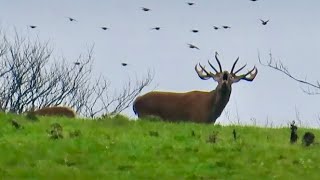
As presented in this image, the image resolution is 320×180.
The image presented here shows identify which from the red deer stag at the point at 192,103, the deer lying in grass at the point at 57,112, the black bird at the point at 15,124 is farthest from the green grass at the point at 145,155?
the red deer stag at the point at 192,103

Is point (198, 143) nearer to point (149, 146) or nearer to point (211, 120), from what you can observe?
point (149, 146)

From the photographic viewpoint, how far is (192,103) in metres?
27.2

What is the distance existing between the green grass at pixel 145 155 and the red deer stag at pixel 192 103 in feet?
24.6

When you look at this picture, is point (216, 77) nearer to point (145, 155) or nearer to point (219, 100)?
point (219, 100)

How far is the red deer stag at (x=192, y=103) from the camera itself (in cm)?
2686

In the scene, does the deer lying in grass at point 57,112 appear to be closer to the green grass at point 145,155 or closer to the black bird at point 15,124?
the green grass at point 145,155

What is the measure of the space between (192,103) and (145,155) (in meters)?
10.7

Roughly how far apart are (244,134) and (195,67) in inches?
318

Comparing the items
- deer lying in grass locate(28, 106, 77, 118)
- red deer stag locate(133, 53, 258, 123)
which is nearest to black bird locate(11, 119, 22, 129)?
deer lying in grass locate(28, 106, 77, 118)

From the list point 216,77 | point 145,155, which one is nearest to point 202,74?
point 216,77

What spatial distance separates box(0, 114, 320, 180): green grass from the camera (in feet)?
51.4

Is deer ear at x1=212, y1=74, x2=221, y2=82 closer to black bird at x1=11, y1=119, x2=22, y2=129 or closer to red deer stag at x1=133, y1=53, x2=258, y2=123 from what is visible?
red deer stag at x1=133, y1=53, x2=258, y2=123

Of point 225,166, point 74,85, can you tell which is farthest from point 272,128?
point 74,85

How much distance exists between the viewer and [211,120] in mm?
27266
